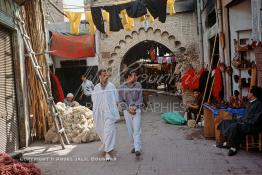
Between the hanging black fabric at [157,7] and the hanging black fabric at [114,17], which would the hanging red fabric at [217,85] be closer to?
the hanging black fabric at [157,7]

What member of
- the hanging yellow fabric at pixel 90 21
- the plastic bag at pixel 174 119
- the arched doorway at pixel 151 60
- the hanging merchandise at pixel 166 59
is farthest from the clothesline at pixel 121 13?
the arched doorway at pixel 151 60

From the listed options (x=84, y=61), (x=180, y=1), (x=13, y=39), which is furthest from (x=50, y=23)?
(x=13, y=39)

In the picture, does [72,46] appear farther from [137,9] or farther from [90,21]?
[137,9]

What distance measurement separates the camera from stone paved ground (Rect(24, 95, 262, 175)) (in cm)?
642

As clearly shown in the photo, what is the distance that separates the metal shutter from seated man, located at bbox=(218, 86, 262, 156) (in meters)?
4.56

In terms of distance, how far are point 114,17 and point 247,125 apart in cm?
704

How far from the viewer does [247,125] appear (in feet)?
24.0

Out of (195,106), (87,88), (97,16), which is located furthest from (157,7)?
(87,88)

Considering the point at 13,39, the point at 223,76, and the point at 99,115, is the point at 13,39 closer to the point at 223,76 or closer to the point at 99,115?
the point at 99,115

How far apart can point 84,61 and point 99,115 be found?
452 inches

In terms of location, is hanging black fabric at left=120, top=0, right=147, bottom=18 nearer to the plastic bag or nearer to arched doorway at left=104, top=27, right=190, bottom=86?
the plastic bag

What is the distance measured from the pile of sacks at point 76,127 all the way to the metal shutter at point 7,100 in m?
0.99

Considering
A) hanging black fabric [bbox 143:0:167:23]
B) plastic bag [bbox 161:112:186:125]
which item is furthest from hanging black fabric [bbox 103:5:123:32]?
plastic bag [bbox 161:112:186:125]

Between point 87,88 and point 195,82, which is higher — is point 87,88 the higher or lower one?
the lower one
